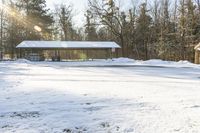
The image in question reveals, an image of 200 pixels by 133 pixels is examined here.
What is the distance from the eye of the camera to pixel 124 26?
62.5 meters

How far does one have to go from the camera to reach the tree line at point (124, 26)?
55.4 metres

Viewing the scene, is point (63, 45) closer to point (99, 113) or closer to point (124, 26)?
point (124, 26)

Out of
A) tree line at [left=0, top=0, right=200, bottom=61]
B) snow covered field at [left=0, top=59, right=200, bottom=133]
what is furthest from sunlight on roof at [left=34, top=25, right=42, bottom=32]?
snow covered field at [left=0, top=59, right=200, bottom=133]

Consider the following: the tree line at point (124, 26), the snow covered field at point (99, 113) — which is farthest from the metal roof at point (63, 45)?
the snow covered field at point (99, 113)

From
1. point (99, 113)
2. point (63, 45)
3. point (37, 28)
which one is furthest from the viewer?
point (37, 28)

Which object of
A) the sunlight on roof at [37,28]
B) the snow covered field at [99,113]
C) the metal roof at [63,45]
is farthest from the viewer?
the sunlight on roof at [37,28]

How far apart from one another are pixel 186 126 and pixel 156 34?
181 ft

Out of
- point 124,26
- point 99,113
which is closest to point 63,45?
point 124,26

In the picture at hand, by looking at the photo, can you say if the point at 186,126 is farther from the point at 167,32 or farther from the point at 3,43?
the point at 3,43

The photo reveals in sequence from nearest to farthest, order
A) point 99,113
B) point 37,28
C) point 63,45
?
point 99,113
point 63,45
point 37,28

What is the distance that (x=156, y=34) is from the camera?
200 ft

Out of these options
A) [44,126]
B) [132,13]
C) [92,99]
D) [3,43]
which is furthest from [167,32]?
[44,126]

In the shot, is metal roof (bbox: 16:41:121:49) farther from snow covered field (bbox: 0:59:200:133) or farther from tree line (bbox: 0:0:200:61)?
snow covered field (bbox: 0:59:200:133)

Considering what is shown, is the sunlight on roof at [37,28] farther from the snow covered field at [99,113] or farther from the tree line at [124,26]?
the snow covered field at [99,113]
